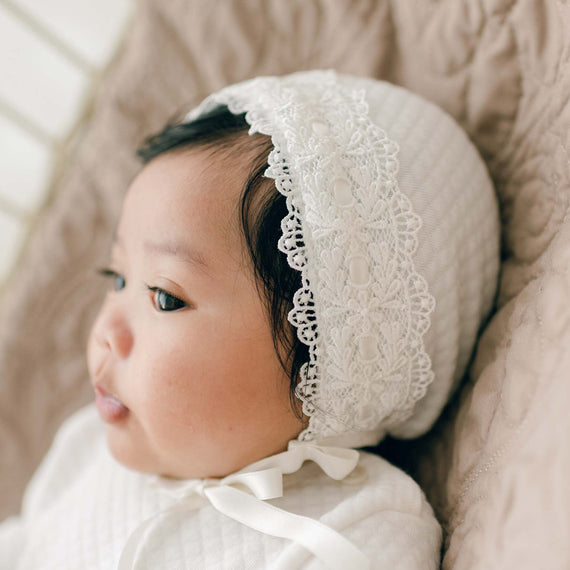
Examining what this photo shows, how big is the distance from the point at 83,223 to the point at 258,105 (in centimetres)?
55

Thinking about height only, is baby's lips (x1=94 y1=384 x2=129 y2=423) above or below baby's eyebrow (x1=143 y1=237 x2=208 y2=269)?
below

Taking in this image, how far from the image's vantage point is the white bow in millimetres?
738

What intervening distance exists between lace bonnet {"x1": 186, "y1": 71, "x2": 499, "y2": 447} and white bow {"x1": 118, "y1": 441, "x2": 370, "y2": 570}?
0.11ft

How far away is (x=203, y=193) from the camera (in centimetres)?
83

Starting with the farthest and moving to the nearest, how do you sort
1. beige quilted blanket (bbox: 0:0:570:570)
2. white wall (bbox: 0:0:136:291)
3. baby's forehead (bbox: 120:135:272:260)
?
1. white wall (bbox: 0:0:136:291)
2. baby's forehead (bbox: 120:135:272:260)
3. beige quilted blanket (bbox: 0:0:570:570)

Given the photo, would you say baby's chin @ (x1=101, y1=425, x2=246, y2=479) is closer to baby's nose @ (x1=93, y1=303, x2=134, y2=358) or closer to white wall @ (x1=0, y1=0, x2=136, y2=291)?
baby's nose @ (x1=93, y1=303, x2=134, y2=358)

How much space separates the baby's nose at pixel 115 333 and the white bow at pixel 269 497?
0.73 feet

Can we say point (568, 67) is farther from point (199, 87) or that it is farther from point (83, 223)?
point (83, 223)

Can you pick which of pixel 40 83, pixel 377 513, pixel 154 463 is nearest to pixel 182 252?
pixel 154 463

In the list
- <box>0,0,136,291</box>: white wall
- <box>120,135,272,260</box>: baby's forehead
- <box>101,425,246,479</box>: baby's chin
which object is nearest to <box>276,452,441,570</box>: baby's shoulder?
<box>101,425,246,479</box>: baby's chin

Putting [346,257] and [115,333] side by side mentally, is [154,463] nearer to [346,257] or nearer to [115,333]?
[115,333]

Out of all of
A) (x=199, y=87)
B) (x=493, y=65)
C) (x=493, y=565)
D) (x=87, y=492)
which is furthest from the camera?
(x=199, y=87)

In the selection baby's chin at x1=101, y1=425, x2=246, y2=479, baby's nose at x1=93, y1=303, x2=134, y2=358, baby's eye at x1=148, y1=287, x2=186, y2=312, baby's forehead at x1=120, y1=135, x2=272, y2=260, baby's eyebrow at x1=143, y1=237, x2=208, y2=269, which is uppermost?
baby's forehead at x1=120, y1=135, x2=272, y2=260

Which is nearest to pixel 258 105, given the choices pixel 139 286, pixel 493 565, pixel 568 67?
pixel 139 286
